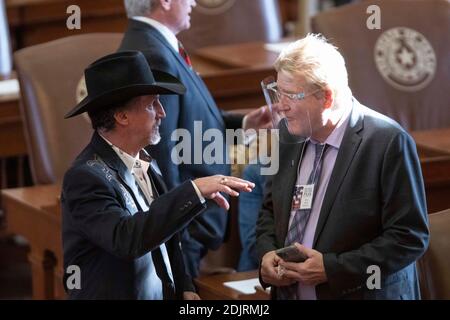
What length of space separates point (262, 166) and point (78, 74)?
142 cm

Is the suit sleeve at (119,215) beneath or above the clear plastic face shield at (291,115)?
beneath

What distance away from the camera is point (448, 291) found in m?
3.19

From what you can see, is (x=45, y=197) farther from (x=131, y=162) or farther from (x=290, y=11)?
(x=290, y=11)

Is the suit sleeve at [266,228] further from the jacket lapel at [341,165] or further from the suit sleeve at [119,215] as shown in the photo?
the suit sleeve at [119,215]

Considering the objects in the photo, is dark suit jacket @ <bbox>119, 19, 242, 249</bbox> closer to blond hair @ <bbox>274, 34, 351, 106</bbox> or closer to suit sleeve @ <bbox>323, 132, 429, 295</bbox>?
blond hair @ <bbox>274, 34, 351, 106</bbox>

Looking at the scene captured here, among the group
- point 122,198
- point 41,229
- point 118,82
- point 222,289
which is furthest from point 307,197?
point 41,229

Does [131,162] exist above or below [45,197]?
above

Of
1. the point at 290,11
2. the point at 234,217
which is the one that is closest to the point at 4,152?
the point at 234,217

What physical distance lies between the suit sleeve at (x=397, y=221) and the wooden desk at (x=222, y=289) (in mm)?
775

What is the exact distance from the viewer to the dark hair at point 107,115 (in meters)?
3.28

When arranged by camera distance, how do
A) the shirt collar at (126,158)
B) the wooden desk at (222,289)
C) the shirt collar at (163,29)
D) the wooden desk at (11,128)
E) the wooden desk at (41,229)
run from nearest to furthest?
the shirt collar at (126,158), the wooden desk at (222,289), the shirt collar at (163,29), the wooden desk at (41,229), the wooden desk at (11,128)

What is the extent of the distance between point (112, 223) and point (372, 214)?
2.40 ft

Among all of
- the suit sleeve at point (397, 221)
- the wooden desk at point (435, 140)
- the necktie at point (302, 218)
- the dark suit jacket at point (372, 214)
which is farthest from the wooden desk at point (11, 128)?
the suit sleeve at point (397, 221)

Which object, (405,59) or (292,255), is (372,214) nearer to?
(292,255)
